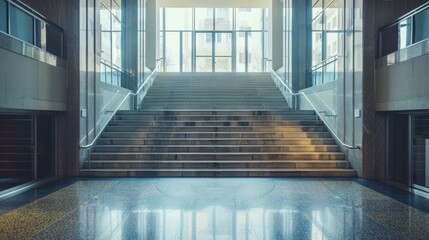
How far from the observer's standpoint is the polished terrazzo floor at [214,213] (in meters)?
5.39

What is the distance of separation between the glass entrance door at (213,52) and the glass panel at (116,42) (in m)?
11.9

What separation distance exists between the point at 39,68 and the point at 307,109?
999cm

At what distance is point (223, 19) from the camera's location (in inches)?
1145

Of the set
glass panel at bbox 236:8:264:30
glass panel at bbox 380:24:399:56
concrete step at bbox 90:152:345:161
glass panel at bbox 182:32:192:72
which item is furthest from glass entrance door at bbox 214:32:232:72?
glass panel at bbox 380:24:399:56

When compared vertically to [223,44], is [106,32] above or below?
below

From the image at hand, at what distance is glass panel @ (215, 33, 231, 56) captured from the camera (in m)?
28.7

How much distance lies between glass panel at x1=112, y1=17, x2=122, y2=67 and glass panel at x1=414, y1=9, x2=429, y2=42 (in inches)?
436

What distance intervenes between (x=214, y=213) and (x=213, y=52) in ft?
75.7

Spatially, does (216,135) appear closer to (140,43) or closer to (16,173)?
(16,173)

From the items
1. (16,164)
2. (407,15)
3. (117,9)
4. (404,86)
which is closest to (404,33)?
(407,15)

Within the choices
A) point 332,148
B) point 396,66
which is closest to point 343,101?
point 332,148

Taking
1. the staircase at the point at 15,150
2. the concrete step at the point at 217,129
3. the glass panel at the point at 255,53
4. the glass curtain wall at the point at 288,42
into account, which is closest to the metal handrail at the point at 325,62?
the glass curtain wall at the point at 288,42

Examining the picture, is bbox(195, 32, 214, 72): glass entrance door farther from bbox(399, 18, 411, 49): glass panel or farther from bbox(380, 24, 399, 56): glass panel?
bbox(399, 18, 411, 49): glass panel

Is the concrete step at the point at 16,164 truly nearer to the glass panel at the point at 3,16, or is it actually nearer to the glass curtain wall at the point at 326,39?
the glass panel at the point at 3,16
